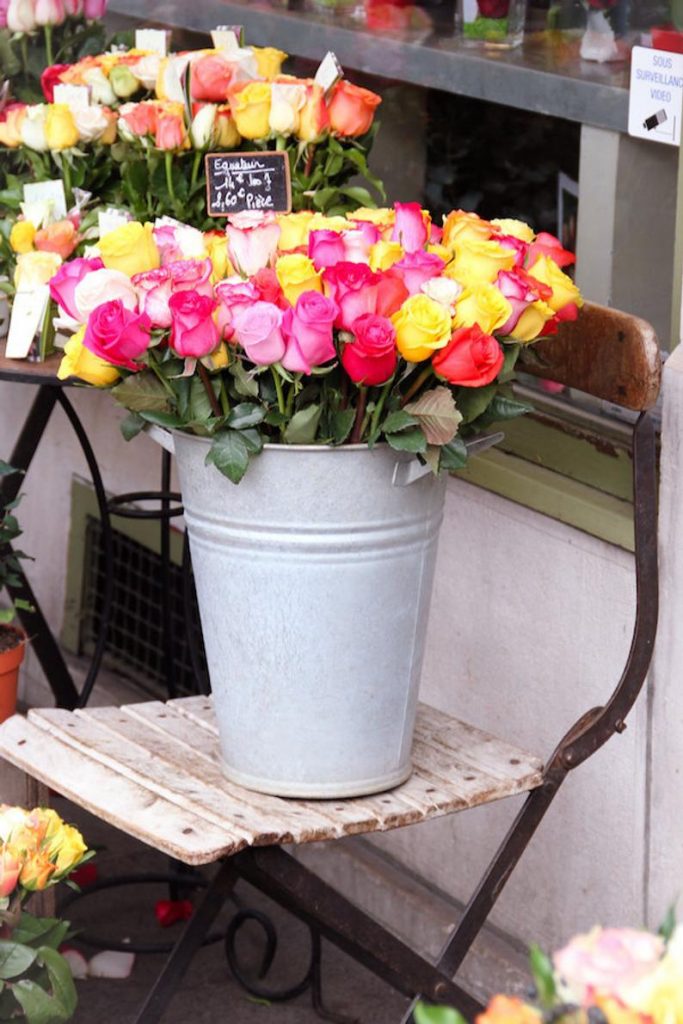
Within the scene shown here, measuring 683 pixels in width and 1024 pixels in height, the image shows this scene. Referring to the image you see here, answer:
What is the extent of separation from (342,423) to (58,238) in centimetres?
91

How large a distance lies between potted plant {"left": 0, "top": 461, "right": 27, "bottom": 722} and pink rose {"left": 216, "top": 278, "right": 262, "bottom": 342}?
3.49 feet

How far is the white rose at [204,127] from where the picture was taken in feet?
8.30

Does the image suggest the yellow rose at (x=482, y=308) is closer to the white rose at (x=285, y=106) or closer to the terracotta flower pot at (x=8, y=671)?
the white rose at (x=285, y=106)

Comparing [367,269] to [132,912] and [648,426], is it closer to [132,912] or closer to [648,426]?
[648,426]

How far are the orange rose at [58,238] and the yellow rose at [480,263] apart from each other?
0.92 meters

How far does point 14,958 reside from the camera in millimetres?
1813

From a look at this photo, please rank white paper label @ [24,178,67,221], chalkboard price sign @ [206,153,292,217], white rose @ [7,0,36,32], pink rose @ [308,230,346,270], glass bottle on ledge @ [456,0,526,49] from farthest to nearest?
white rose @ [7,0,36,32] < glass bottle on ledge @ [456,0,526,49] < white paper label @ [24,178,67,221] < chalkboard price sign @ [206,153,292,217] < pink rose @ [308,230,346,270]

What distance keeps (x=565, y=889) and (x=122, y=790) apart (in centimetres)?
96

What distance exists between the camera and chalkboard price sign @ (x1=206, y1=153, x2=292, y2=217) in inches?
91.0

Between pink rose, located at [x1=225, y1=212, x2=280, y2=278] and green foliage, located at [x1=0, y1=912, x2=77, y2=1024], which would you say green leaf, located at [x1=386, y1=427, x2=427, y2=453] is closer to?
pink rose, located at [x1=225, y1=212, x2=280, y2=278]

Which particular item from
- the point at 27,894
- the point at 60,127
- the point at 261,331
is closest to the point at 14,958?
the point at 27,894

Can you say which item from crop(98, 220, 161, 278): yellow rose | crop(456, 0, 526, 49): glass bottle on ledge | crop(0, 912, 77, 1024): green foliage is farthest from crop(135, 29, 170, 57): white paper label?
crop(0, 912, 77, 1024): green foliage

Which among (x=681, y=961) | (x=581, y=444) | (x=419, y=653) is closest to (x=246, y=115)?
(x=581, y=444)

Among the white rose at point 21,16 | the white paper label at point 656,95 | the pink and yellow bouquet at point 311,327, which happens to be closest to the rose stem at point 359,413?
the pink and yellow bouquet at point 311,327
